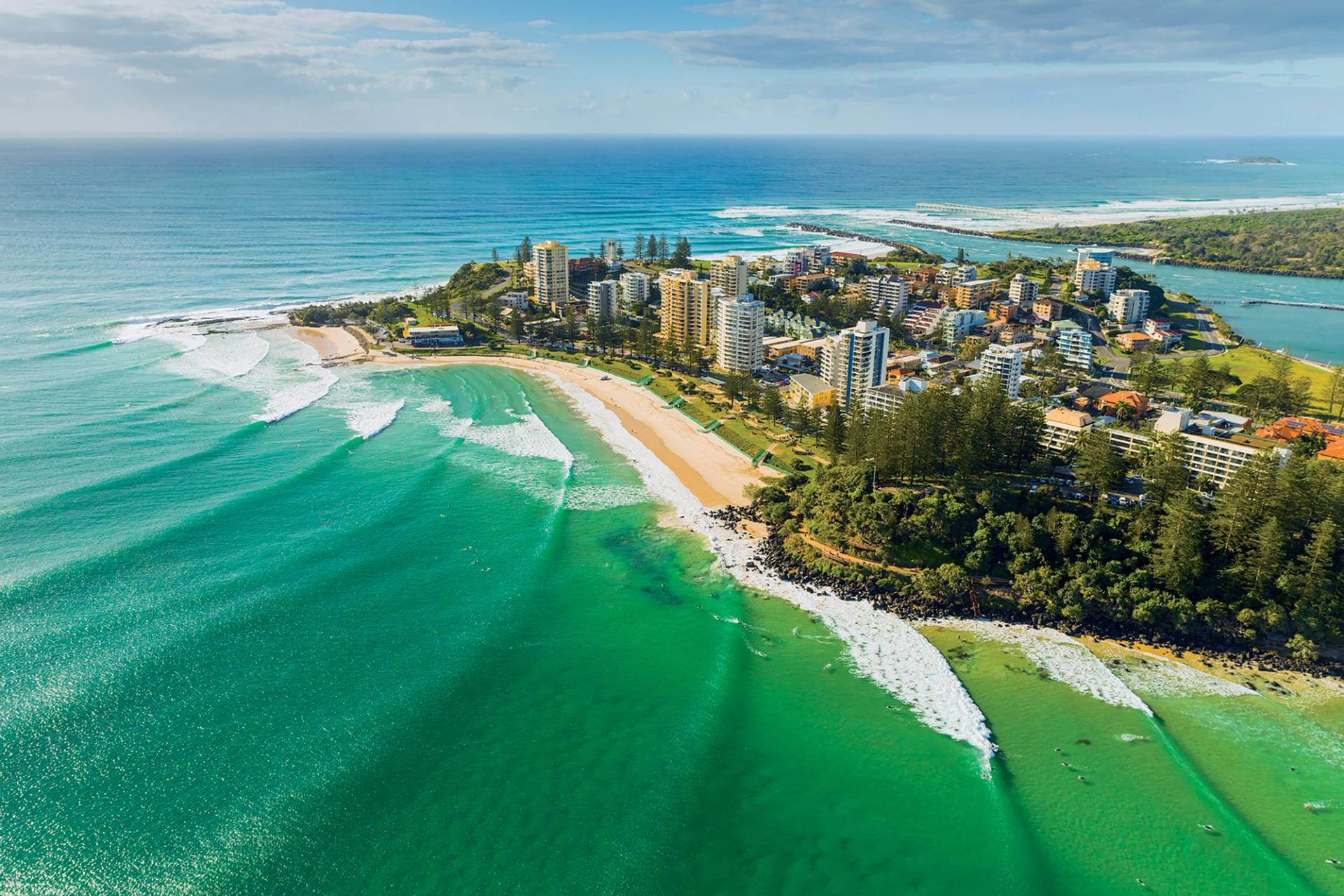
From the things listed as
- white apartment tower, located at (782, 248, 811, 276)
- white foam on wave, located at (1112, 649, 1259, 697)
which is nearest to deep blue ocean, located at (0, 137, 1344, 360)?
white apartment tower, located at (782, 248, 811, 276)

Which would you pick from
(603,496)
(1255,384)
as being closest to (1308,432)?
(1255,384)

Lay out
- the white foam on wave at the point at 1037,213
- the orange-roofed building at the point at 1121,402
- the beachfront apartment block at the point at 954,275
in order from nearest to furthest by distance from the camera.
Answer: the orange-roofed building at the point at 1121,402 < the beachfront apartment block at the point at 954,275 < the white foam on wave at the point at 1037,213

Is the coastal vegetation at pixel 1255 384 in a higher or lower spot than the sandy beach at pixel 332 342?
higher

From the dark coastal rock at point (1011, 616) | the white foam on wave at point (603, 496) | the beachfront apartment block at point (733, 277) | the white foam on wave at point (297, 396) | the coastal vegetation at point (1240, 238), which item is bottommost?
the dark coastal rock at point (1011, 616)

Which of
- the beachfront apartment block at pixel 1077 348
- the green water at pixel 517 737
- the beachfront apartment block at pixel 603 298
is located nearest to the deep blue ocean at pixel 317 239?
the beachfront apartment block at pixel 1077 348

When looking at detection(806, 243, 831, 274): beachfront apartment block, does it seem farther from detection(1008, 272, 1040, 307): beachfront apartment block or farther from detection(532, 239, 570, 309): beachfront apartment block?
detection(532, 239, 570, 309): beachfront apartment block

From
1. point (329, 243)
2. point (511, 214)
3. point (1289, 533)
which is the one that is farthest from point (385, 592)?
point (511, 214)

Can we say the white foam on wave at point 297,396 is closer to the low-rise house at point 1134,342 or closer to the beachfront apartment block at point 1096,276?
the low-rise house at point 1134,342

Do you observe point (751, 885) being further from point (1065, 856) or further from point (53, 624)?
point (53, 624)

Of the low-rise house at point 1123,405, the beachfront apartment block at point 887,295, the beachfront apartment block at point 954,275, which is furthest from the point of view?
the beachfront apartment block at point 954,275
